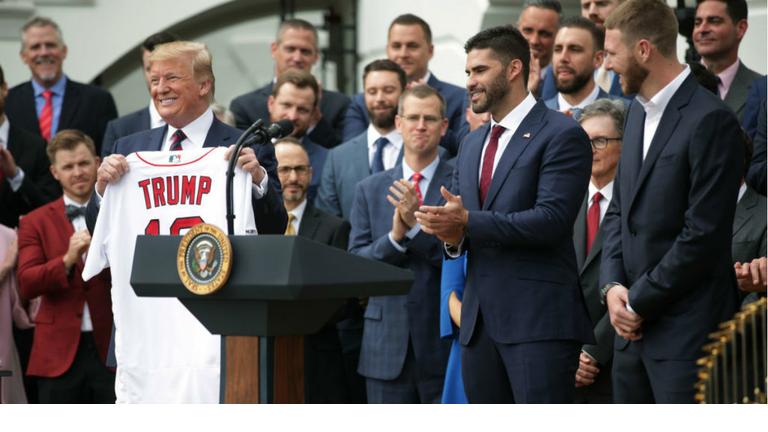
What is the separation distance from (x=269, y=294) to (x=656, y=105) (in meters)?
1.86

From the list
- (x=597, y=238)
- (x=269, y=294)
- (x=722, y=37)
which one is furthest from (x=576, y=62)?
(x=269, y=294)

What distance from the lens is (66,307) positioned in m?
5.80

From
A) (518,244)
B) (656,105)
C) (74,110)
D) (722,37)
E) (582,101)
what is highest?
(722,37)

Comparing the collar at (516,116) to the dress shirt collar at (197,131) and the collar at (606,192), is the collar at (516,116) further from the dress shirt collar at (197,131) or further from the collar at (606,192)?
the dress shirt collar at (197,131)

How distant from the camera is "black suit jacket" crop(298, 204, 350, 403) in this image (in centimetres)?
567

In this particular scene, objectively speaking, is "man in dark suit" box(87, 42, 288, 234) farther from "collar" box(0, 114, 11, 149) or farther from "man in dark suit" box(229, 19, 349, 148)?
"collar" box(0, 114, 11, 149)

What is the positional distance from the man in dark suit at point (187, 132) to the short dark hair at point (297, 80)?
2.14m

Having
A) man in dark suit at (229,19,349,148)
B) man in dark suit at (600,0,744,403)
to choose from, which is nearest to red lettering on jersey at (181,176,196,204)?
man in dark suit at (600,0,744,403)

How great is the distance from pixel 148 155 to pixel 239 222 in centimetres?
48

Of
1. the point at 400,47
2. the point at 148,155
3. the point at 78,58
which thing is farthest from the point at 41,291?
the point at 78,58

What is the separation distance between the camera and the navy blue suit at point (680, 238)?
3607mm

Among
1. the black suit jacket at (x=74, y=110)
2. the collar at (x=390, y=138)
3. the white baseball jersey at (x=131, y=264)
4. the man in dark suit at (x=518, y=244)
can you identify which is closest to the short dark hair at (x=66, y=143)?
the black suit jacket at (x=74, y=110)

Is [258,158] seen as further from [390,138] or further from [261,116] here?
[261,116]

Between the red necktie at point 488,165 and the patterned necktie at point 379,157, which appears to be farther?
the patterned necktie at point 379,157
